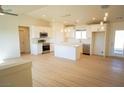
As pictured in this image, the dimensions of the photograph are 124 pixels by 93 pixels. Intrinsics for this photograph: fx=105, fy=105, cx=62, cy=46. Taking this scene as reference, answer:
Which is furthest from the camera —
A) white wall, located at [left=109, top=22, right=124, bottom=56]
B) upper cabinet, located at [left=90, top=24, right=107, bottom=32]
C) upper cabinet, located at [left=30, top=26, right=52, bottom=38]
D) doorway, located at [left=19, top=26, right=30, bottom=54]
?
doorway, located at [left=19, top=26, right=30, bottom=54]

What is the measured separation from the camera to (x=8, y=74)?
1.57 m

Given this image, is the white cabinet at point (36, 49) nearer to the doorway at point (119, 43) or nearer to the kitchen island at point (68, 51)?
the kitchen island at point (68, 51)

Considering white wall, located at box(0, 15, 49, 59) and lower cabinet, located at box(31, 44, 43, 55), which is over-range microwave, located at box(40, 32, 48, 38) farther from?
white wall, located at box(0, 15, 49, 59)

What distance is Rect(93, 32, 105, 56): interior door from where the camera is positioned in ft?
25.7

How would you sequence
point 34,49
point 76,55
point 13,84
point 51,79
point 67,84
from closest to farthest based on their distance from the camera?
point 13,84 < point 67,84 < point 51,79 < point 76,55 < point 34,49

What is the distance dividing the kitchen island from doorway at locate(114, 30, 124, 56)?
275 centimetres

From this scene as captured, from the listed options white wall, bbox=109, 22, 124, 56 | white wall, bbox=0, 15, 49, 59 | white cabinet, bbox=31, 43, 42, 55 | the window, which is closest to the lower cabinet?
white cabinet, bbox=31, 43, 42, 55

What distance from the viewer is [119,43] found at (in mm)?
7094

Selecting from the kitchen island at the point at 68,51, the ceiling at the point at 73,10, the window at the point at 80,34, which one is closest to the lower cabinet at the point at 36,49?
the kitchen island at the point at 68,51

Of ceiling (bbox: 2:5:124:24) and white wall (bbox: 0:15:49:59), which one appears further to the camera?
white wall (bbox: 0:15:49:59)
